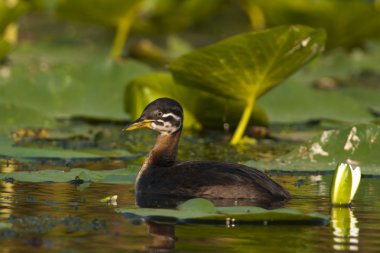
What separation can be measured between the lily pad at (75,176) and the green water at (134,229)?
7cm

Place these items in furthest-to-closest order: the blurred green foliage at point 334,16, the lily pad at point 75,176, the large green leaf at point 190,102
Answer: the blurred green foliage at point 334,16 < the large green leaf at point 190,102 < the lily pad at point 75,176

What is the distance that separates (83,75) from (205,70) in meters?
2.99

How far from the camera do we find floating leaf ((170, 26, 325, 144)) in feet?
30.3

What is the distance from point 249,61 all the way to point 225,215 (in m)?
3.29

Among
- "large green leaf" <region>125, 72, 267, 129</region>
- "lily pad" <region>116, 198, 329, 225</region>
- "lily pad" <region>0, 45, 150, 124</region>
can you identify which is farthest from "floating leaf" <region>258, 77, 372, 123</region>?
"lily pad" <region>116, 198, 329, 225</region>

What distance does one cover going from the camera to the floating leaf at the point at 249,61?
30.3ft

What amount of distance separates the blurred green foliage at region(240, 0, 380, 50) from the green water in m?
7.30

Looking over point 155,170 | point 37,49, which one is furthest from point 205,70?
point 37,49

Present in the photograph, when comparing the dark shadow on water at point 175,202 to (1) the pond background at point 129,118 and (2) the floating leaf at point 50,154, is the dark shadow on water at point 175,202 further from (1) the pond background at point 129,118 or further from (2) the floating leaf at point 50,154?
(2) the floating leaf at point 50,154

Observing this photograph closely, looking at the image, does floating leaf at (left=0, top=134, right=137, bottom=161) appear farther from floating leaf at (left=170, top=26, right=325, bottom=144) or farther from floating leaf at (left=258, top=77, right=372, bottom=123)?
floating leaf at (left=258, top=77, right=372, bottom=123)

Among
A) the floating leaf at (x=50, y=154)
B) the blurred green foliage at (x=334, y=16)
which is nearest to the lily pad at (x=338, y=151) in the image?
the floating leaf at (x=50, y=154)

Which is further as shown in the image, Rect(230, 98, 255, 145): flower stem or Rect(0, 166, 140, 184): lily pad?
Rect(230, 98, 255, 145): flower stem

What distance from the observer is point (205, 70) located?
378 inches

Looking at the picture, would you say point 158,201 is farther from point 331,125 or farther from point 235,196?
point 331,125
